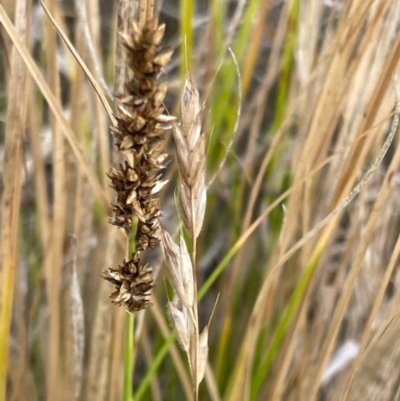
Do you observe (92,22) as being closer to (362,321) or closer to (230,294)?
(230,294)

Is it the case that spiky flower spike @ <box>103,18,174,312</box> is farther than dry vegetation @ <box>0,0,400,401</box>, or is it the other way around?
dry vegetation @ <box>0,0,400,401</box>

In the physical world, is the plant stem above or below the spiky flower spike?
below

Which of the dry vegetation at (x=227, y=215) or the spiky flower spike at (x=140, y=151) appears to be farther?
the dry vegetation at (x=227, y=215)

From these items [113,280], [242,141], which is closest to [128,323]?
[113,280]

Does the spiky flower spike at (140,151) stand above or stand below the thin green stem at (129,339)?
above

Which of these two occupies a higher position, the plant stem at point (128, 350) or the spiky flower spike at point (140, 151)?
the spiky flower spike at point (140, 151)

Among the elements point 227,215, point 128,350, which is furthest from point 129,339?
point 227,215

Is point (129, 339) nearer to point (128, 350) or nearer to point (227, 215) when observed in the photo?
point (128, 350)
